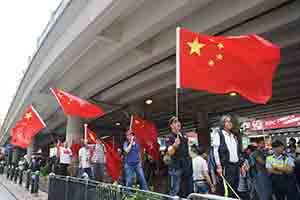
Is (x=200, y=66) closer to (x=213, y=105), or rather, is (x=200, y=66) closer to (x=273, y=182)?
(x=273, y=182)

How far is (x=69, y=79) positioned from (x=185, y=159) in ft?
34.3

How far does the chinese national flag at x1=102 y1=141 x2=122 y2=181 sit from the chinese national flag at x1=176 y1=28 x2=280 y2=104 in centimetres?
783

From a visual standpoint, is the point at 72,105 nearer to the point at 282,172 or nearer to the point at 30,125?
the point at 30,125

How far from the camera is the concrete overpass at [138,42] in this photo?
28.3ft

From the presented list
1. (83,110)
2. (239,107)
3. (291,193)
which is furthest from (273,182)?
(239,107)

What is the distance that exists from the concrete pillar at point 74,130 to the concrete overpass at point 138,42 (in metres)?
2.48

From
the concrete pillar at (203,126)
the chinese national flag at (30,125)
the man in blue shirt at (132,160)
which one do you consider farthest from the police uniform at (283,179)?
the concrete pillar at (203,126)

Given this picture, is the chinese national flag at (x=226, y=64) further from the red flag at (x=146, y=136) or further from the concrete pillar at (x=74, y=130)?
the concrete pillar at (x=74, y=130)

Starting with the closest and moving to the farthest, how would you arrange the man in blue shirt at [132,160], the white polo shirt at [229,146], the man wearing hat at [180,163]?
the white polo shirt at [229,146] → the man wearing hat at [180,163] → the man in blue shirt at [132,160]

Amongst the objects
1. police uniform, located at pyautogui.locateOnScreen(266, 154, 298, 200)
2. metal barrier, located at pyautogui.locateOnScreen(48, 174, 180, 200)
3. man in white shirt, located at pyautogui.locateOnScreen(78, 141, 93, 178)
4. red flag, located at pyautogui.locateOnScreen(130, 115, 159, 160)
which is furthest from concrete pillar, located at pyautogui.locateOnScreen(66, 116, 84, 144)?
police uniform, located at pyautogui.locateOnScreen(266, 154, 298, 200)

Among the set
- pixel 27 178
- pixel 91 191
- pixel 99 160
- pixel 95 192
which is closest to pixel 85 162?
pixel 99 160

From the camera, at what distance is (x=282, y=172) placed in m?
7.33

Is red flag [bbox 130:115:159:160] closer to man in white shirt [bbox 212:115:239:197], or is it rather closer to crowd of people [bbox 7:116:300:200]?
crowd of people [bbox 7:116:300:200]

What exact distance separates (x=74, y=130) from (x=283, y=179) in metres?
16.4
